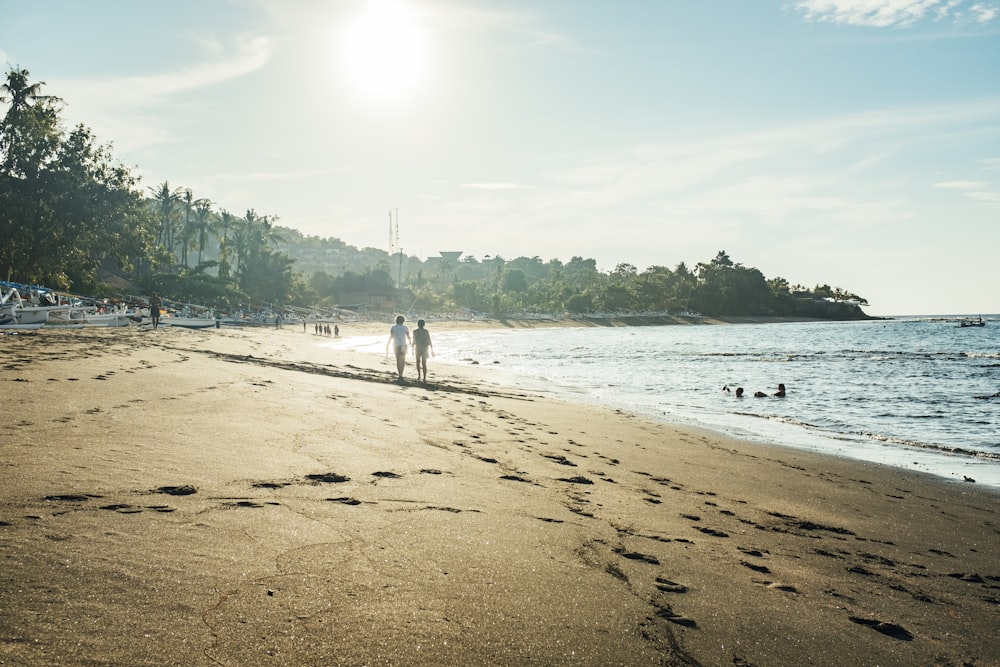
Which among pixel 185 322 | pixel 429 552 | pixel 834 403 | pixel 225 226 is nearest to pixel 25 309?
pixel 185 322

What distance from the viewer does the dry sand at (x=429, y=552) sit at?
8.61 ft

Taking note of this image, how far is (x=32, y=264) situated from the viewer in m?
40.2

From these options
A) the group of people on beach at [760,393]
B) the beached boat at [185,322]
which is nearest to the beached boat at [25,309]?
the beached boat at [185,322]

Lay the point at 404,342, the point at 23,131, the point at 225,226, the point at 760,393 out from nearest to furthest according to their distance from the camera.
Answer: the point at 404,342 < the point at 760,393 < the point at 23,131 < the point at 225,226

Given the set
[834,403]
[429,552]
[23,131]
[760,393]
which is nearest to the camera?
[429,552]

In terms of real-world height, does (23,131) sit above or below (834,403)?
above

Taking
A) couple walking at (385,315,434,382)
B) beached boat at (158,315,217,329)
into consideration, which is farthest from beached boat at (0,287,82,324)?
couple walking at (385,315,434,382)

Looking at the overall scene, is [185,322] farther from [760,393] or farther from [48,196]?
[760,393]

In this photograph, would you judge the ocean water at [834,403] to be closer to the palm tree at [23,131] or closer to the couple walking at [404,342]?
the couple walking at [404,342]

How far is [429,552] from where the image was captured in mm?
3729

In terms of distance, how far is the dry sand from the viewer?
2625 mm

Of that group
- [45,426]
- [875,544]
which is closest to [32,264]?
[45,426]

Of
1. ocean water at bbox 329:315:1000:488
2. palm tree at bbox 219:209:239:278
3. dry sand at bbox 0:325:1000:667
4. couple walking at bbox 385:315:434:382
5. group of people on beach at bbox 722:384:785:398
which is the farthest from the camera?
palm tree at bbox 219:209:239:278

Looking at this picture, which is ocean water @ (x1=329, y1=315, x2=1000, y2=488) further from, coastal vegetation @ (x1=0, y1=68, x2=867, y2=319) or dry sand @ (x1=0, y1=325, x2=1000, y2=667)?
coastal vegetation @ (x1=0, y1=68, x2=867, y2=319)
